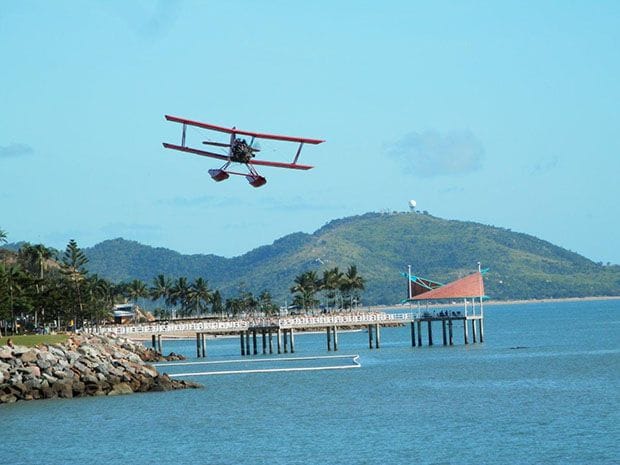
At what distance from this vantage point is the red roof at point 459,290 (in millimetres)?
100250

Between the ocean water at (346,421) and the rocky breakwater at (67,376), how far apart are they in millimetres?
1523

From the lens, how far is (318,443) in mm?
47094

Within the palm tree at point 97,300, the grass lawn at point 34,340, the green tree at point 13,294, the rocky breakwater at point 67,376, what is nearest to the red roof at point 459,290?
the grass lawn at point 34,340

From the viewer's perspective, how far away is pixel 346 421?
176 ft

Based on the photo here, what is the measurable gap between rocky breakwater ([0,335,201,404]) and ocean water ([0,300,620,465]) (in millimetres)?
1523

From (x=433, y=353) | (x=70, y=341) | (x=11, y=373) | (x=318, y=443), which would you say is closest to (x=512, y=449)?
(x=318, y=443)

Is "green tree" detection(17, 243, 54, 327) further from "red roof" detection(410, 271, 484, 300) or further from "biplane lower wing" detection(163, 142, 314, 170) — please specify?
"biplane lower wing" detection(163, 142, 314, 170)

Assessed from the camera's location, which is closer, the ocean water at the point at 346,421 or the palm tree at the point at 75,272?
the ocean water at the point at 346,421

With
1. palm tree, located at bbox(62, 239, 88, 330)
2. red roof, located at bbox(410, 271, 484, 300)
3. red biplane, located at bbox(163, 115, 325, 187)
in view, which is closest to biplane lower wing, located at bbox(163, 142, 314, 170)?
red biplane, located at bbox(163, 115, 325, 187)

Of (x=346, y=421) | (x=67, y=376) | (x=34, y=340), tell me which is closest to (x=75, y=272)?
(x=34, y=340)

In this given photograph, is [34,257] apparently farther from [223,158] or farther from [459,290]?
[223,158]

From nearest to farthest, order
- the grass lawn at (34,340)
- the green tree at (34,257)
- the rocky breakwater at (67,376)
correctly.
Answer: the rocky breakwater at (67,376), the grass lawn at (34,340), the green tree at (34,257)

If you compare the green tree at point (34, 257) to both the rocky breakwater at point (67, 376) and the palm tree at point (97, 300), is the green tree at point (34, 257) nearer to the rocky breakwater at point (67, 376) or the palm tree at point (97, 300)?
the palm tree at point (97, 300)

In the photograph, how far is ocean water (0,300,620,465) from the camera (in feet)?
146
